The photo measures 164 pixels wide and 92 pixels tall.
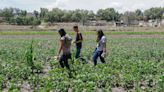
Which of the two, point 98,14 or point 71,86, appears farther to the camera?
point 98,14

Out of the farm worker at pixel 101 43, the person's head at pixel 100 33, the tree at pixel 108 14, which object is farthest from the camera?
the tree at pixel 108 14

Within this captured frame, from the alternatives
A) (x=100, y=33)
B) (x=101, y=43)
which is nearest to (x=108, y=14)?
(x=101, y=43)

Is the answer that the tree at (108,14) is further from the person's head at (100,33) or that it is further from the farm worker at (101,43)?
the person's head at (100,33)

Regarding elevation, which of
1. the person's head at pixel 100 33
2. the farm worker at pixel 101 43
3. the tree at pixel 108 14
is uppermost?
the person's head at pixel 100 33

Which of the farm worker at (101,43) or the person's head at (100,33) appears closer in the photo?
the person's head at (100,33)

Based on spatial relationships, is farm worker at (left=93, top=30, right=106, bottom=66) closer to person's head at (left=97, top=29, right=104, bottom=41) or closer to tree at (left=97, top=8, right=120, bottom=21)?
person's head at (left=97, top=29, right=104, bottom=41)

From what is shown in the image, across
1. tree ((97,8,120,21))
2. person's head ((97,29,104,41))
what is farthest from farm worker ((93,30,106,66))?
tree ((97,8,120,21))

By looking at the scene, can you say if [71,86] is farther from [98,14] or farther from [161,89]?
[98,14]

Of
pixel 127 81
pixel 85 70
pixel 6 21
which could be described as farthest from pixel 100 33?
pixel 6 21

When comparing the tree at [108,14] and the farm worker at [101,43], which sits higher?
the farm worker at [101,43]

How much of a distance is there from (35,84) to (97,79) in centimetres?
176

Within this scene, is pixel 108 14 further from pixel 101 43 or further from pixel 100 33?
pixel 100 33

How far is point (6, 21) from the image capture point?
11625 centimetres

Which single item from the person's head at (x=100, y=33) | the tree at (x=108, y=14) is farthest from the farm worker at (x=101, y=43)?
the tree at (x=108, y=14)
